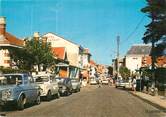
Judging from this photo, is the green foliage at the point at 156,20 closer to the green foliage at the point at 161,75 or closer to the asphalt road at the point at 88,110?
the green foliage at the point at 161,75

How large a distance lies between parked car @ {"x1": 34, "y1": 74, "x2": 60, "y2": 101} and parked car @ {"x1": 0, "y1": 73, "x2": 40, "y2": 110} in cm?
460

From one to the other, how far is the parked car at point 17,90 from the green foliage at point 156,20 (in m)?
32.7

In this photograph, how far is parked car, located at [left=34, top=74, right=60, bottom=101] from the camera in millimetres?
31453

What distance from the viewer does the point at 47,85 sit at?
105 feet

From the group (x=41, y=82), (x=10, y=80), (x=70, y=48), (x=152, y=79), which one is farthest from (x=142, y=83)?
(x=70, y=48)

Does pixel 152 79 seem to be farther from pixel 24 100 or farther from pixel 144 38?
pixel 24 100

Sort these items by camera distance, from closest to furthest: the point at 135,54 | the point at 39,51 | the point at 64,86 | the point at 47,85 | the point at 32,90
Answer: the point at 32,90 → the point at 47,85 → the point at 64,86 → the point at 39,51 → the point at 135,54

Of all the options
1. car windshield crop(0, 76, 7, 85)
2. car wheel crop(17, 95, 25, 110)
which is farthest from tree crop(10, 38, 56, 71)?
car wheel crop(17, 95, 25, 110)

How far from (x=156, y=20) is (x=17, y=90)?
38412mm

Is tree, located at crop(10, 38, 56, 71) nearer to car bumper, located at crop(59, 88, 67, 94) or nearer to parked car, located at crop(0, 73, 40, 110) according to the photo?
car bumper, located at crop(59, 88, 67, 94)

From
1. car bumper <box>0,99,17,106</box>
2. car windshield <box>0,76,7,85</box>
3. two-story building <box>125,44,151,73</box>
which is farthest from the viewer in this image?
two-story building <box>125,44,151,73</box>

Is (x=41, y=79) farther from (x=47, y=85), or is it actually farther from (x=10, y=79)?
(x=10, y=79)

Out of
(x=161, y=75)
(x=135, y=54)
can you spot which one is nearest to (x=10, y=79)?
(x=161, y=75)

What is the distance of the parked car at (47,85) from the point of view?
31.5m
